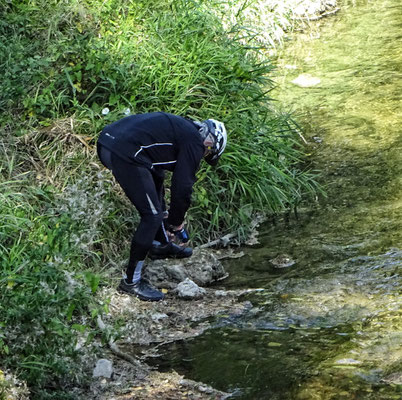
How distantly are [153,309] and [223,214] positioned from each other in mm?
1577

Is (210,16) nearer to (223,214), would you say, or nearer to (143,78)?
(143,78)

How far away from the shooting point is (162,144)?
534 cm

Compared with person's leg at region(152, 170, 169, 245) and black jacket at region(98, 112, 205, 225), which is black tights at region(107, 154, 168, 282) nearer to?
black jacket at region(98, 112, 205, 225)

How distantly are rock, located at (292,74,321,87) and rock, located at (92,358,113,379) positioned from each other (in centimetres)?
673

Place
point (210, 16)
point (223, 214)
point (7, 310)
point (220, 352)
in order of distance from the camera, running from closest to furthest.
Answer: point (7, 310) → point (220, 352) → point (223, 214) → point (210, 16)

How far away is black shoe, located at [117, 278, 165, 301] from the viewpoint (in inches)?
217

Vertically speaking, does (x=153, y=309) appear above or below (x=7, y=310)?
below

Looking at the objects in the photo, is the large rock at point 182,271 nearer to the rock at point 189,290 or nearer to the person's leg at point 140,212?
the rock at point 189,290

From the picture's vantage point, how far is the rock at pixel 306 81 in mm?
10383

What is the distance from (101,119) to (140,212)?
1.60 m

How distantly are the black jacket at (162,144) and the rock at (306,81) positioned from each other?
527 centimetres

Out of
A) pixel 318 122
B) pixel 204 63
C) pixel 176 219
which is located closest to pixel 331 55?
pixel 318 122

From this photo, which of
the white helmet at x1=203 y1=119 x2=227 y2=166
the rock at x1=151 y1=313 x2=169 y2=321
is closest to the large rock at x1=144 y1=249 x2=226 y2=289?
the rock at x1=151 y1=313 x2=169 y2=321

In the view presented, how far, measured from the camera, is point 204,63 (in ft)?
24.7
